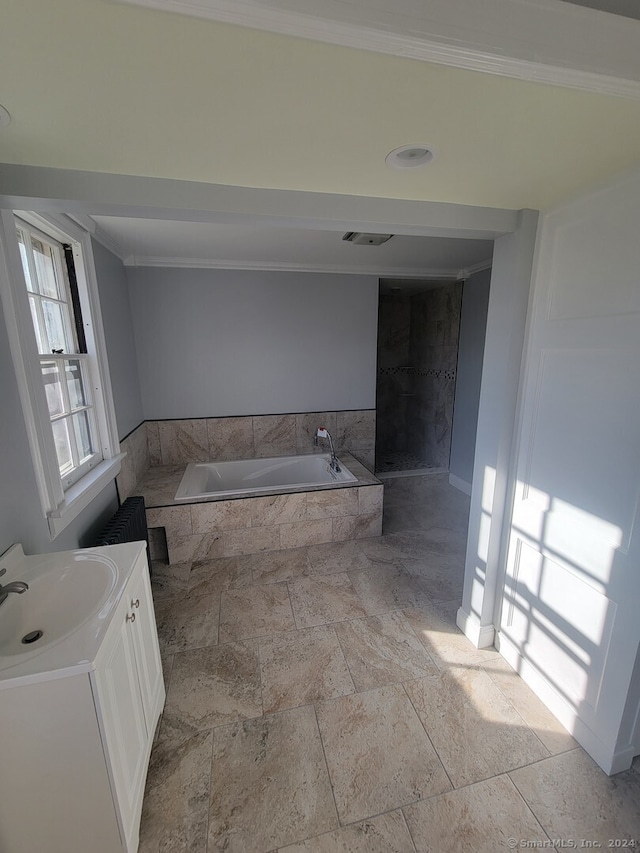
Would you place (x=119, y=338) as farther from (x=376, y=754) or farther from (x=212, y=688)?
(x=376, y=754)

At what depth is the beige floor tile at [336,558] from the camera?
2693 millimetres

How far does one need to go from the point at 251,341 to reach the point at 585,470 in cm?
301

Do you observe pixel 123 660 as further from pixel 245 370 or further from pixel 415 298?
pixel 415 298

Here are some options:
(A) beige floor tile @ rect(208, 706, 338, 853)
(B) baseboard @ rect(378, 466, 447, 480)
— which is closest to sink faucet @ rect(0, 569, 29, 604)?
(A) beige floor tile @ rect(208, 706, 338, 853)

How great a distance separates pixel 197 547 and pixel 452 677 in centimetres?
198

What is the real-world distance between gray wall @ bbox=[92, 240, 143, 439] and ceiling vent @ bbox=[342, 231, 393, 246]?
182cm

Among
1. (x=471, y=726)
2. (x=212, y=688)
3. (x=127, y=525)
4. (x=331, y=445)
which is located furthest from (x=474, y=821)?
(x=331, y=445)

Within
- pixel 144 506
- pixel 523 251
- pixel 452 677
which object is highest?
pixel 523 251

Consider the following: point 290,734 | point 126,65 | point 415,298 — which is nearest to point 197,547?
point 290,734

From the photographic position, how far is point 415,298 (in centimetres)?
504

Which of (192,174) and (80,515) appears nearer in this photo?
(192,174)

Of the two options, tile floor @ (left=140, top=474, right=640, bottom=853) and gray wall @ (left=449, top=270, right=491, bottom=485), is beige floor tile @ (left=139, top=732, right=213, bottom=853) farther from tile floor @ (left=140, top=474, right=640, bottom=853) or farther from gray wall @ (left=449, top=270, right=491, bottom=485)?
gray wall @ (left=449, top=270, right=491, bottom=485)

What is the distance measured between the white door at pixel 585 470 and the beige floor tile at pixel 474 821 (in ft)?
1.43

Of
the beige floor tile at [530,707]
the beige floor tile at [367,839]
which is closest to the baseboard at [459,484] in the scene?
the beige floor tile at [530,707]
